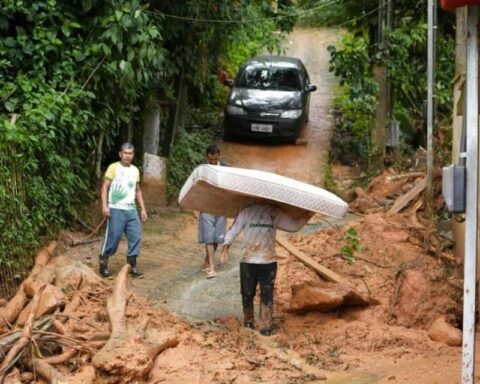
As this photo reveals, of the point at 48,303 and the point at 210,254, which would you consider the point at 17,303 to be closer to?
the point at 48,303

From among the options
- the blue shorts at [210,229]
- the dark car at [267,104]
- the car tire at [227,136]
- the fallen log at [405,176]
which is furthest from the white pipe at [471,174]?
the car tire at [227,136]

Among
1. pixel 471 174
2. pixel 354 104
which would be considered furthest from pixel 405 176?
pixel 471 174

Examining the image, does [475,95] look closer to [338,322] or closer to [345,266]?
[338,322]

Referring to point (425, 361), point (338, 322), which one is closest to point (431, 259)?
point (338, 322)

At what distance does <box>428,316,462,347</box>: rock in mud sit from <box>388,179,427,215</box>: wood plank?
5.24m

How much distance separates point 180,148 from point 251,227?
324 inches

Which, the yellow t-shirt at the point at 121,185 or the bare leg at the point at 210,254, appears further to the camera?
the bare leg at the point at 210,254

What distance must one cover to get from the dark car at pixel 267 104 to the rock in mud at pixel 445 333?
10.3 m

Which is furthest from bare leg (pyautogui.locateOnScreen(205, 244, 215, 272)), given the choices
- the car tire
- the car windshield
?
the car windshield

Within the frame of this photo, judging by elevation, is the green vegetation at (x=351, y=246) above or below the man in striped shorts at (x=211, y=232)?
below

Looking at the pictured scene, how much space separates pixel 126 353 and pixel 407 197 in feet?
27.6

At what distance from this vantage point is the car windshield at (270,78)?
2034cm

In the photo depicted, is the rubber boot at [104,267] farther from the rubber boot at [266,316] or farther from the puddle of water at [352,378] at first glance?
the puddle of water at [352,378]

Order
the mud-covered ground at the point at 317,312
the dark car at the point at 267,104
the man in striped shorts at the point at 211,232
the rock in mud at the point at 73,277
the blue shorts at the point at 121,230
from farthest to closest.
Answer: the dark car at the point at 267,104, the man in striped shorts at the point at 211,232, the blue shorts at the point at 121,230, the rock in mud at the point at 73,277, the mud-covered ground at the point at 317,312
